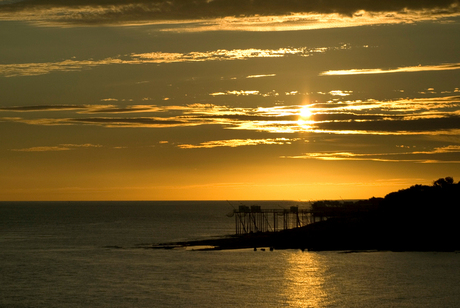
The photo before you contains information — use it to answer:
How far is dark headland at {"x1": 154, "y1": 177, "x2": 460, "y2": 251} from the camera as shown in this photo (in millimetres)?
108938

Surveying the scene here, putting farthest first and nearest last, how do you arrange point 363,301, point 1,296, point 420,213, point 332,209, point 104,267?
point 332,209 < point 420,213 < point 104,267 < point 1,296 < point 363,301

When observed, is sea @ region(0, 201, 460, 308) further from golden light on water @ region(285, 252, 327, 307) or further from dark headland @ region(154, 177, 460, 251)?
dark headland @ region(154, 177, 460, 251)

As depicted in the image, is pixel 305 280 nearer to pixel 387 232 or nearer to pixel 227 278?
pixel 227 278

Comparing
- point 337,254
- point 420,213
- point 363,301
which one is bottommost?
point 363,301

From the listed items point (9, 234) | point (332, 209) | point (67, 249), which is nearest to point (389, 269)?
point (332, 209)

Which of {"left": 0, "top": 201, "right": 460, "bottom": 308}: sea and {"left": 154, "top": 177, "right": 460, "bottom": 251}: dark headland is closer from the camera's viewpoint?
{"left": 0, "top": 201, "right": 460, "bottom": 308}: sea

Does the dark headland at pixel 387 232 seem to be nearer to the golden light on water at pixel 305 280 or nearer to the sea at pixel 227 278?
the sea at pixel 227 278

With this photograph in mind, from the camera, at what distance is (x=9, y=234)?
166 meters

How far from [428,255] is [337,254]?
15.0 metres

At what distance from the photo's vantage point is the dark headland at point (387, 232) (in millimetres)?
108938

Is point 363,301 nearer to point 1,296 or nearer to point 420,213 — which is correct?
point 1,296

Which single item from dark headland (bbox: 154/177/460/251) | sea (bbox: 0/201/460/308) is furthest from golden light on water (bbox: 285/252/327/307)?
dark headland (bbox: 154/177/460/251)

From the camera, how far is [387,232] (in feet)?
368

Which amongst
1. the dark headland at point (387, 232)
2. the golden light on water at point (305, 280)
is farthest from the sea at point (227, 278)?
the dark headland at point (387, 232)
